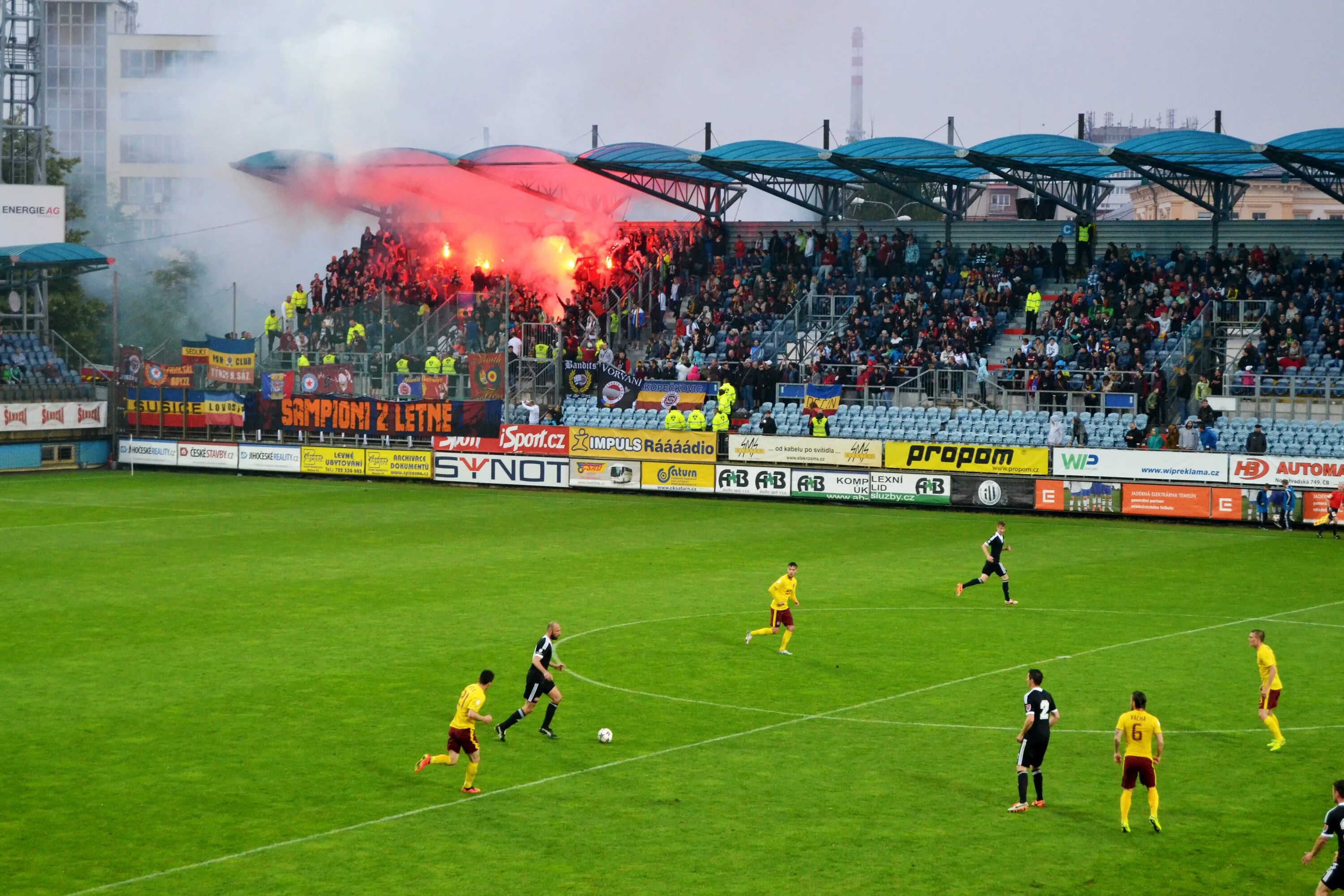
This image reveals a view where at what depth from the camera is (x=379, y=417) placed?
54688 mm

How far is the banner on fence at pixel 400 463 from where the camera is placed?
52906 millimetres

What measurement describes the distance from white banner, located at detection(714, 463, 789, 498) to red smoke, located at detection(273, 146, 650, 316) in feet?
55.1

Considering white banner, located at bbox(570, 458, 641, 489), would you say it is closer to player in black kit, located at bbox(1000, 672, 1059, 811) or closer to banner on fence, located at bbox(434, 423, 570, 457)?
banner on fence, located at bbox(434, 423, 570, 457)

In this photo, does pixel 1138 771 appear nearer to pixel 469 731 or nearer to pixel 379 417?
pixel 469 731

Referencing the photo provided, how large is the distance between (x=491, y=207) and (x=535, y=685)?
164 feet

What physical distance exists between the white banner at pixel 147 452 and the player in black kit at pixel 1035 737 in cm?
4733

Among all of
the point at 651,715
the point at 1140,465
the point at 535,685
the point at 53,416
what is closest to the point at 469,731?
the point at 535,685

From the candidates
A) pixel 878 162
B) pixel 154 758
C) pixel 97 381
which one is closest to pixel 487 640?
pixel 154 758

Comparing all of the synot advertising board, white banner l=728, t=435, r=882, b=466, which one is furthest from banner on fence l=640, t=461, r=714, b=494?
the synot advertising board

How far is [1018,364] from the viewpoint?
49.8 metres

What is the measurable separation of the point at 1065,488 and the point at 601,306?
2346 centimetres

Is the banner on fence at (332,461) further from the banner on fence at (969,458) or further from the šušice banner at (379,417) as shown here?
the banner on fence at (969,458)

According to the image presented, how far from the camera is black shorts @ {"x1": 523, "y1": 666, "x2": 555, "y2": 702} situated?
18.4 metres

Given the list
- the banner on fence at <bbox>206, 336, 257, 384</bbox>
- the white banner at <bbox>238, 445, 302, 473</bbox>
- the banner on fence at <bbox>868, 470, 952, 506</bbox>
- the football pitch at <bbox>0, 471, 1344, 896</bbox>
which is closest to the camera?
the football pitch at <bbox>0, 471, 1344, 896</bbox>
